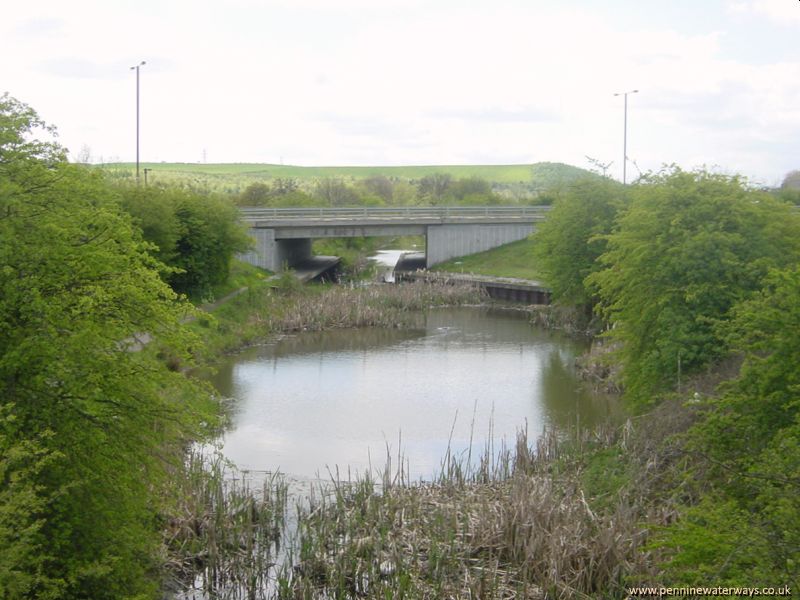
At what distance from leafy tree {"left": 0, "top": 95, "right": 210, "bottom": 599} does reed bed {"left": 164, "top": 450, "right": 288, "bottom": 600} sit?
62 centimetres

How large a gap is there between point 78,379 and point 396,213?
50146mm

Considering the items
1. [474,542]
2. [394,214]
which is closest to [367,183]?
[394,214]

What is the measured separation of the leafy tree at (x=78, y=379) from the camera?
11688 millimetres

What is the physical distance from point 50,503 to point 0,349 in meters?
2.11

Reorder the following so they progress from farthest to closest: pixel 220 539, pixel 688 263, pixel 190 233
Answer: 1. pixel 190 233
2. pixel 688 263
3. pixel 220 539

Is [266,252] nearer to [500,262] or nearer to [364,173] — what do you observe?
[500,262]

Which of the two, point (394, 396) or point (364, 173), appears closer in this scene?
point (394, 396)

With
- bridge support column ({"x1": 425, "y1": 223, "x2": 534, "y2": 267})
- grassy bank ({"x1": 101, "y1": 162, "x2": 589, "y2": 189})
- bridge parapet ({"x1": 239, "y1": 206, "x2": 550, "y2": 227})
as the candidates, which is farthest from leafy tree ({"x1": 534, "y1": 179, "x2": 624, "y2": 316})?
grassy bank ({"x1": 101, "y1": 162, "x2": 589, "y2": 189})

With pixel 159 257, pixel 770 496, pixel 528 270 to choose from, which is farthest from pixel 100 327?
pixel 528 270

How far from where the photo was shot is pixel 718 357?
1919 cm

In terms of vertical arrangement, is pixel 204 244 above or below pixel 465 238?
above

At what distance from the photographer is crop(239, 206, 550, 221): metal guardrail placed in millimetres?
55656

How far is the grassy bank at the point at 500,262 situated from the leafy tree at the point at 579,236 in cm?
1407

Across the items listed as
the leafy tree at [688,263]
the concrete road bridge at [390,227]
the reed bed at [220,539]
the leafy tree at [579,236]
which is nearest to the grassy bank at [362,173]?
the concrete road bridge at [390,227]
